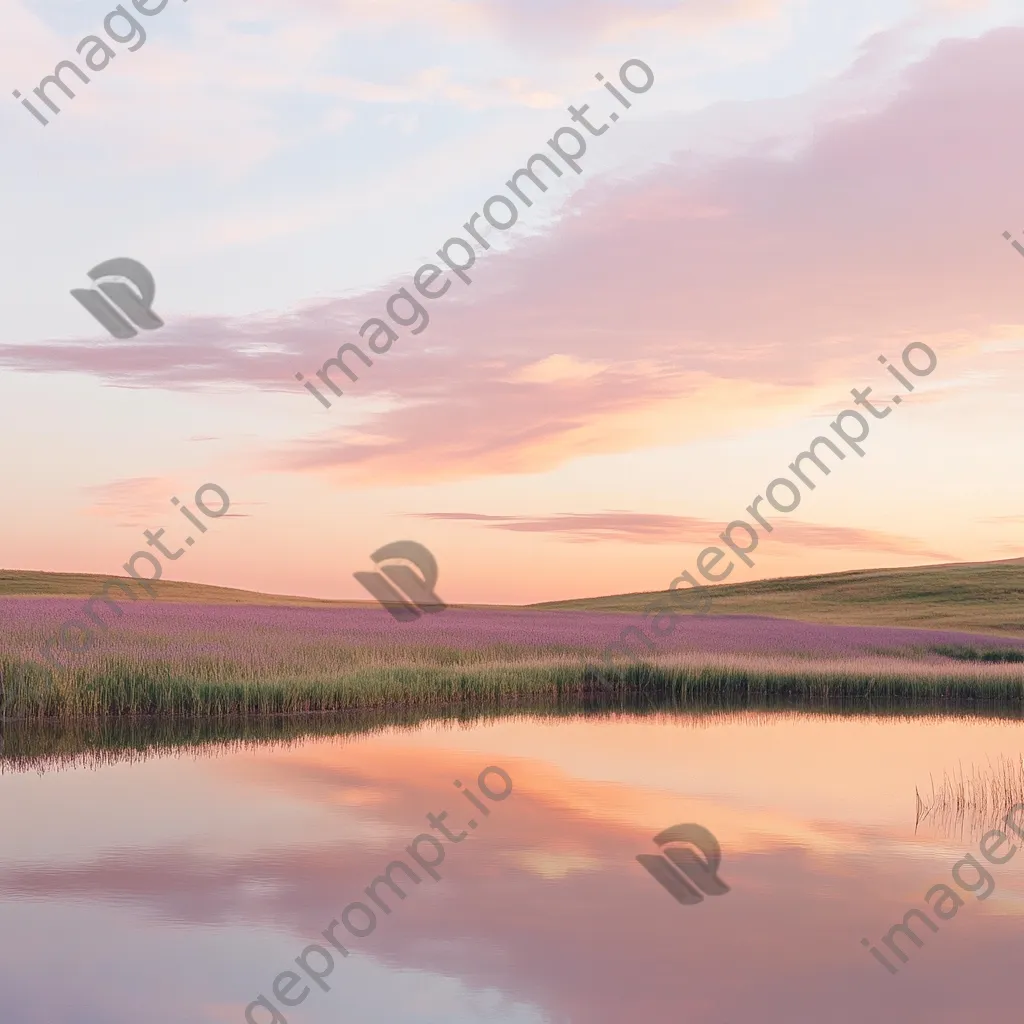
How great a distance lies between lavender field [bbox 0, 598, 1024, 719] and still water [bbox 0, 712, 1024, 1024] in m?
4.31

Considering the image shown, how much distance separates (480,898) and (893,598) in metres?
59.1

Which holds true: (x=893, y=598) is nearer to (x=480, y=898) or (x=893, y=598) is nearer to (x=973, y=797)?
(x=973, y=797)

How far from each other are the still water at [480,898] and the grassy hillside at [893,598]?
1547 inches

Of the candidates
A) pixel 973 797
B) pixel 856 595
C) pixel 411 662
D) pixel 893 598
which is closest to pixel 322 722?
pixel 411 662

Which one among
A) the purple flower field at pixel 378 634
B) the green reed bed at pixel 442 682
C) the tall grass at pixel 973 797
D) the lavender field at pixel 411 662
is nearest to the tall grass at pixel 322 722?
the green reed bed at pixel 442 682

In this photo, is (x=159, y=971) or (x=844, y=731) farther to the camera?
(x=844, y=731)

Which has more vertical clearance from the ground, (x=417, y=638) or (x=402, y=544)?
(x=402, y=544)

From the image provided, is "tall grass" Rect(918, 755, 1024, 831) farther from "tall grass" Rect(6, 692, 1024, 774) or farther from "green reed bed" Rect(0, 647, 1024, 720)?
"green reed bed" Rect(0, 647, 1024, 720)

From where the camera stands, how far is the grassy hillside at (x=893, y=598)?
5425 centimetres

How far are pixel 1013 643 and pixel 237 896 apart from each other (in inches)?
1290

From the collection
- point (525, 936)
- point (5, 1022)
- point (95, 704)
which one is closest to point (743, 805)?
point (525, 936)

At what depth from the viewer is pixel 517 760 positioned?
16.6 meters

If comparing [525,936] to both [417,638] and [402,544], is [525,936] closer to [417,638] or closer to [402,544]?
[417,638]

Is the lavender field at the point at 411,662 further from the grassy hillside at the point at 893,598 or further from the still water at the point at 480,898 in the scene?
the grassy hillside at the point at 893,598
